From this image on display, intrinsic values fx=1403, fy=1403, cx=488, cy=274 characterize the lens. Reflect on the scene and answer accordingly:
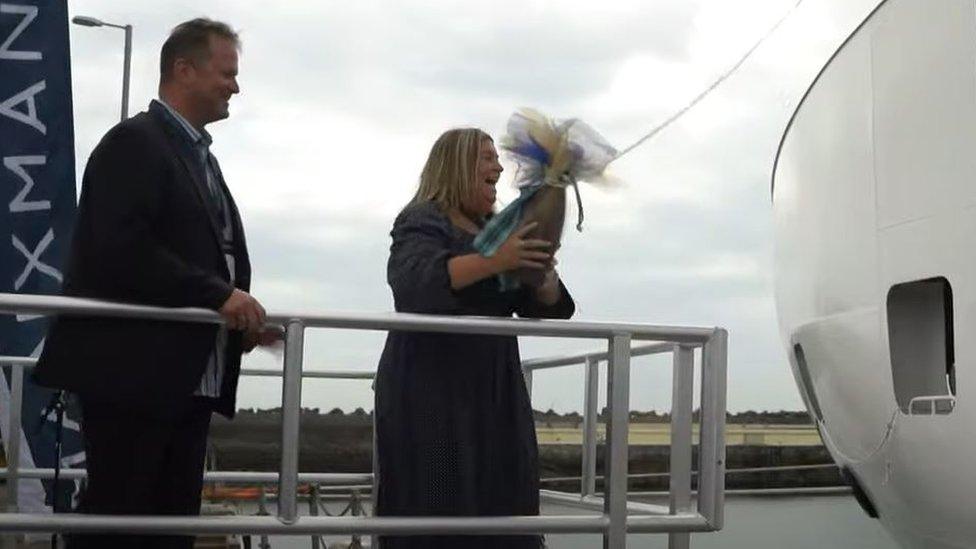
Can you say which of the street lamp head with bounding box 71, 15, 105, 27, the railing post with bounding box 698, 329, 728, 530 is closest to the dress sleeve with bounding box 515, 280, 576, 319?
the railing post with bounding box 698, 329, 728, 530

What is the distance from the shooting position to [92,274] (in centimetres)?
315

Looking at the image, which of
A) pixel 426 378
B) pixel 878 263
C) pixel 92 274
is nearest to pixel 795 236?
pixel 878 263

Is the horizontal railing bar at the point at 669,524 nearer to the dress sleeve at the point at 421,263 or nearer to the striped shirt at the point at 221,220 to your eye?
the dress sleeve at the point at 421,263

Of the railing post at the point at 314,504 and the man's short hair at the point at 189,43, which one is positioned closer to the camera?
the man's short hair at the point at 189,43

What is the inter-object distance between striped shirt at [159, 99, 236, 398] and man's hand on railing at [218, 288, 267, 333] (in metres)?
0.16

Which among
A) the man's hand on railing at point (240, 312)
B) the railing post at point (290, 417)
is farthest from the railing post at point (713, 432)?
the man's hand on railing at point (240, 312)

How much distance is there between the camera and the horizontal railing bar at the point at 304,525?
299cm

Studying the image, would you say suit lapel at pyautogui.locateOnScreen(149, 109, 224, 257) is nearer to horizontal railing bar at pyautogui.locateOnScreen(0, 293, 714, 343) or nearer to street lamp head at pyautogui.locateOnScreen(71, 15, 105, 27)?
horizontal railing bar at pyautogui.locateOnScreen(0, 293, 714, 343)

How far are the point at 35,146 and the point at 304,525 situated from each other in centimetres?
582

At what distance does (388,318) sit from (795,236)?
3457 millimetres

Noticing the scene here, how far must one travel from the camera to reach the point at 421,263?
351 cm

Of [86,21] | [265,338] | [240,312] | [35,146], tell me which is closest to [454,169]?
[265,338]

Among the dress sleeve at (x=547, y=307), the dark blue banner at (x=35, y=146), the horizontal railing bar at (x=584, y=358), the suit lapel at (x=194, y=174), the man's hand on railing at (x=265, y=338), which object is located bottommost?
the man's hand on railing at (x=265, y=338)

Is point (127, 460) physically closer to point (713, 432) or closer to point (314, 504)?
point (713, 432)
